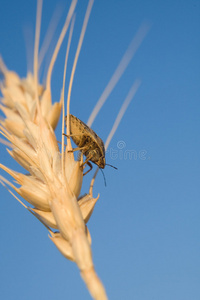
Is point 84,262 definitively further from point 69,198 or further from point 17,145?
point 17,145

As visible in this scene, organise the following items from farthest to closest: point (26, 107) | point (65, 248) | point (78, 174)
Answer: point (26, 107), point (78, 174), point (65, 248)

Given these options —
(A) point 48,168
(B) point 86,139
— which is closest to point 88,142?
(B) point 86,139

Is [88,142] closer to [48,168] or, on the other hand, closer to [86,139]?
[86,139]

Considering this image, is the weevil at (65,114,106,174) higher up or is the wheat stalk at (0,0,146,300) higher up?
the weevil at (65,114,106,174)

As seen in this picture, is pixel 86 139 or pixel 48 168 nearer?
pixel 48 168

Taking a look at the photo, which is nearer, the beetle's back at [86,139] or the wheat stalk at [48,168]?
the wheat stalk at [48,168]

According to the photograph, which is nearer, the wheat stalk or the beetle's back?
the wheat stalk

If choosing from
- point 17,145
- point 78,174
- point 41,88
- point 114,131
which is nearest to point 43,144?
point 17,145

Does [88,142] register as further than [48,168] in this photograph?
Yes

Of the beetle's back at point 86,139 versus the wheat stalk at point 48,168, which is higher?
the beetle's back at point 86,139

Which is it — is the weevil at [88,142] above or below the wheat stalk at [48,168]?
above

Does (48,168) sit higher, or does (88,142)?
(88,142)
